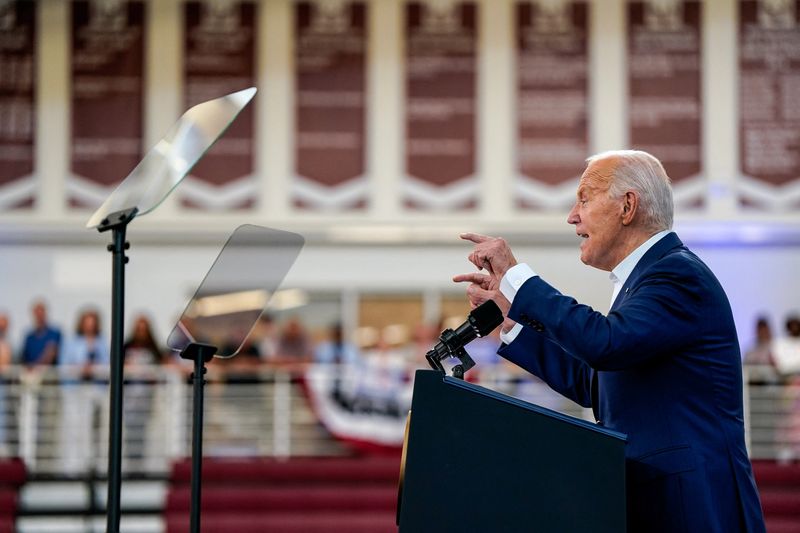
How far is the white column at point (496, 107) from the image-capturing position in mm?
11930

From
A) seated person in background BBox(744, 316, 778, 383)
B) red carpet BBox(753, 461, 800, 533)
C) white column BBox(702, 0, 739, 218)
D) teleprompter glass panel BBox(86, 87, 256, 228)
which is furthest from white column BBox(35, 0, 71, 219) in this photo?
teleprompter glass panel BBox(86, 87, 256, 228)

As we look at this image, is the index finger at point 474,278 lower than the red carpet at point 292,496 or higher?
higher

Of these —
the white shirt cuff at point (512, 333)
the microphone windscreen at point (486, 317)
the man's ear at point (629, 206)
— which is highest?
the man's ear at point (629, 206)

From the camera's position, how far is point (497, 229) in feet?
39.4

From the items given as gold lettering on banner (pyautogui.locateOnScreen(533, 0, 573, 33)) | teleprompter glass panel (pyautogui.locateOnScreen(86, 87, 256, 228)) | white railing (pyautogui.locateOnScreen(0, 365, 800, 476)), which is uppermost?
gold lettering on banner (pyautogui.locateOnScreen(533, 0, 573, 33))

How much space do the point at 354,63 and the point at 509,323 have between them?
9.50m

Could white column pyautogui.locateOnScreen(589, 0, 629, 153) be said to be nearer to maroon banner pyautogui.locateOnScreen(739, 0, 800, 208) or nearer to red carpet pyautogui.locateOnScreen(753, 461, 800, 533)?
maroon banner pyautogui.locateOnScreen(739, 0, 800, 208)

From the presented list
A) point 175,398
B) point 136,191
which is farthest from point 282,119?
point 136,191

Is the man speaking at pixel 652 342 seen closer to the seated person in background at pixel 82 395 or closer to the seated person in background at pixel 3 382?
the seated person in background at pixel 82 395

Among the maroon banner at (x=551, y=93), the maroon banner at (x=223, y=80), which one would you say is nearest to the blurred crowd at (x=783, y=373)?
the maroon banner at (x=551, y=93)

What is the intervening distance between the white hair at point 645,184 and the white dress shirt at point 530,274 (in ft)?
0.14

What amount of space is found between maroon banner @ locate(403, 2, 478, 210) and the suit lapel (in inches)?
371

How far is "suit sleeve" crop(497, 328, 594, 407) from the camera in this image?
2744 millimetres

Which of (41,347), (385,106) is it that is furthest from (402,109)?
(41,347)
